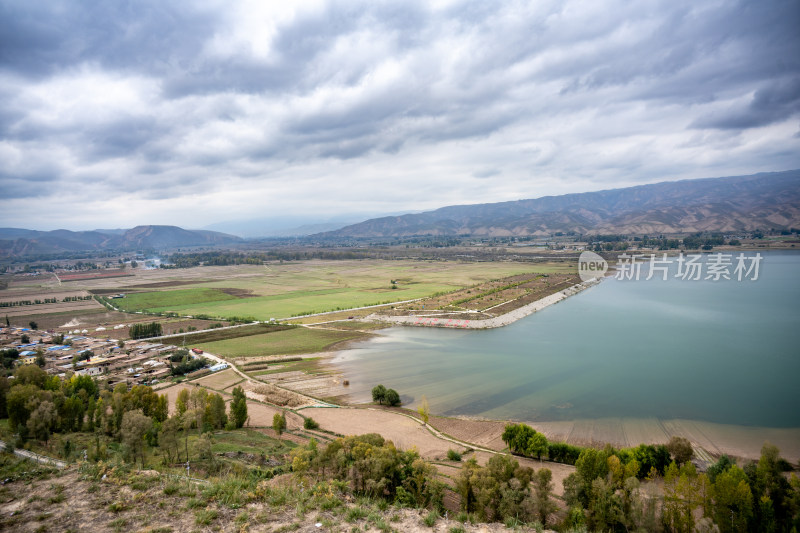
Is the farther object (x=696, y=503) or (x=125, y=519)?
(x=696, y=503)

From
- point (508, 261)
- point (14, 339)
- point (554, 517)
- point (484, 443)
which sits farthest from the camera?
point (508, 261)

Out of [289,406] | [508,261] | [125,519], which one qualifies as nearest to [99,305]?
[289,406]

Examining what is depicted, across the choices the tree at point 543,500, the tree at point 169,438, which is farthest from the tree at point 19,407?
the tree at point 543,500

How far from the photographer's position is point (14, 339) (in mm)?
38625

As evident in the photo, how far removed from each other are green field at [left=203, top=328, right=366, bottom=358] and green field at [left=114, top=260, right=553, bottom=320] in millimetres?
9246

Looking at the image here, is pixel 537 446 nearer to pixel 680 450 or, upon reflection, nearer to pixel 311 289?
pixel 680 450

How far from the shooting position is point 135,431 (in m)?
15.5

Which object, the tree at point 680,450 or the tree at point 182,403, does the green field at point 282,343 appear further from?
the tree at point 680,450

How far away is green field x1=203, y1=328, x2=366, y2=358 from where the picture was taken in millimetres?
34594

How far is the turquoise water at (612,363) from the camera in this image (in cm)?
2153

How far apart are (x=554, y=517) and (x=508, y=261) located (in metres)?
92.6

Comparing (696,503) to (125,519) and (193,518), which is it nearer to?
(193,518)

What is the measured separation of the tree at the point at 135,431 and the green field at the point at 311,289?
32.2m

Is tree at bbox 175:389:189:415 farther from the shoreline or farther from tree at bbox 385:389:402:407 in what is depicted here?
the shoreline
